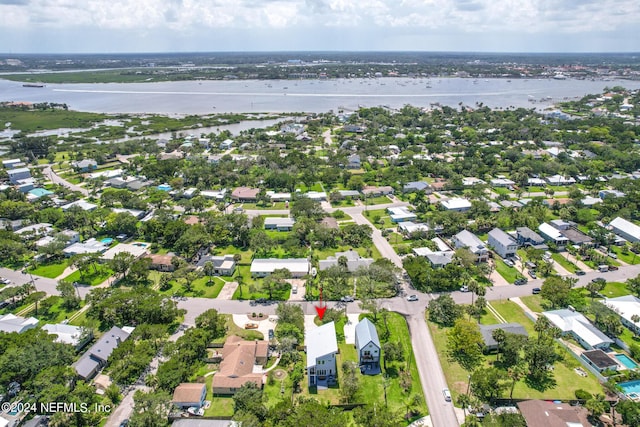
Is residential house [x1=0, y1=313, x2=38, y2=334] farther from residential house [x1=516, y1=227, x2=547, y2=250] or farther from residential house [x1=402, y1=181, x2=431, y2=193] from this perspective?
residential house [x1=402, y1=181, x2=431, y2=193]

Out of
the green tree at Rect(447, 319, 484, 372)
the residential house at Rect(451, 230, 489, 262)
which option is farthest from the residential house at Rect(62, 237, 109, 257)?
the residential house at Rect(451, 230, 489, 262)

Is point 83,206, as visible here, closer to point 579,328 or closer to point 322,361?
point 322,361

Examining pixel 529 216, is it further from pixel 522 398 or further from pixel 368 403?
pixel 368 403

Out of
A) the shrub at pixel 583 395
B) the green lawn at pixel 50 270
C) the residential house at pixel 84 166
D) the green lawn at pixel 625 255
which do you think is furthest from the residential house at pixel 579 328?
the residential house at pixel 84 166

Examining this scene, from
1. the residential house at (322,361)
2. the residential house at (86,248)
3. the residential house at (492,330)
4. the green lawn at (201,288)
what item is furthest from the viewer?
the residential house at (86,248)

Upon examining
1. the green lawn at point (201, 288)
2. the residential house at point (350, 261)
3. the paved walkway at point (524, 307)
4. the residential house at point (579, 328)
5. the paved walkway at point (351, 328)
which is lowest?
the paved walkway at point (351, 328)

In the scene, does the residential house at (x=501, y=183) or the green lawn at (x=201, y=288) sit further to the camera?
the residential house at (x=501, y=183)

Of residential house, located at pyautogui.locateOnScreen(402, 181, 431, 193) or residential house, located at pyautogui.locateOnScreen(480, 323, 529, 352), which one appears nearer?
residential house, located at pyautogui.locateOnScreen(480, 323, 529, 352)

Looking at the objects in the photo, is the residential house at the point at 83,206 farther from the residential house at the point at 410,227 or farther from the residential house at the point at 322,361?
the residential house at the point at 410,227
